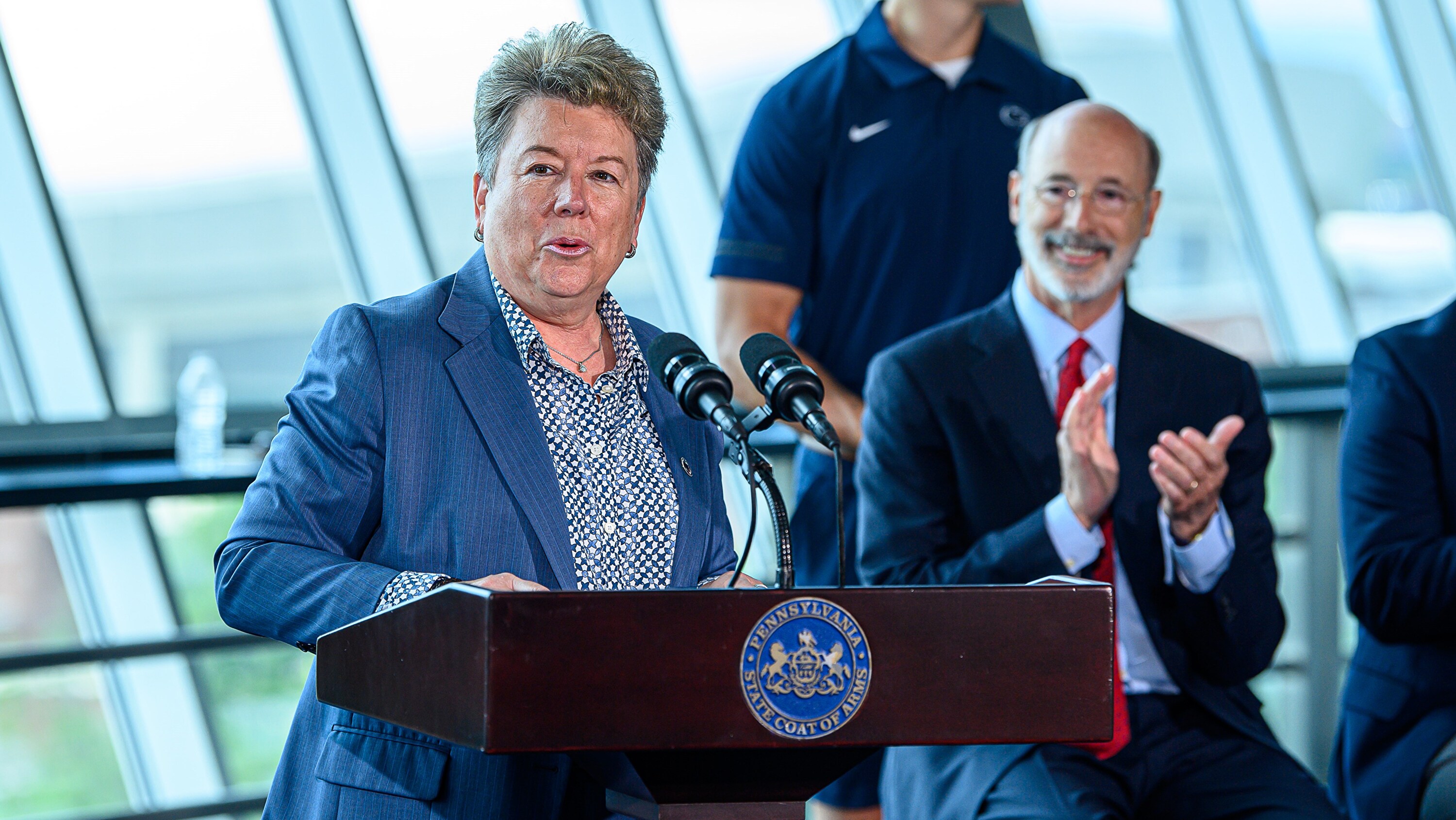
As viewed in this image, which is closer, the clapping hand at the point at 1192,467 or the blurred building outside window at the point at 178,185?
the clapping hand at the point at 1192,467

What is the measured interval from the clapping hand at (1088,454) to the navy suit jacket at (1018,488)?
0.07 metres

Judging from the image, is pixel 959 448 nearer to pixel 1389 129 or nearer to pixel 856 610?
pixel 856 610

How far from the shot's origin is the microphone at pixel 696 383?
130cm

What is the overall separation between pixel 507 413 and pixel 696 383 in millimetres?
304

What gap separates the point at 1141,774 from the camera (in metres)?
2.10

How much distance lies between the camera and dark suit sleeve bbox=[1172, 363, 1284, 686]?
2.12 m

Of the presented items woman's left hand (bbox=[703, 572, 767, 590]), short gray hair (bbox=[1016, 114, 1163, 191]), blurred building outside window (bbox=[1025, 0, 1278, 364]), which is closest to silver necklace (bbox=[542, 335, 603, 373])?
woman's left hand (bbox=[703, 572, 767, 590])

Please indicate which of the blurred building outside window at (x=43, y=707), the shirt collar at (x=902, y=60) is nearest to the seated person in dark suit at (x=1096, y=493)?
the shirt collar at (x=902, y=60)

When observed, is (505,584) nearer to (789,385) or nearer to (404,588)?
(404,588)

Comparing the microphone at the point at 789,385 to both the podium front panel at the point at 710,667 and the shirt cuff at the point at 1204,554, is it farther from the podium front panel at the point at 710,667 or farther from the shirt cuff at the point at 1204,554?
the shirt cuff at the point at 1204,554

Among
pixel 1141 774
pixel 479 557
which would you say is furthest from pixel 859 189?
pixel 479 557

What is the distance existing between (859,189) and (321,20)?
2480 mm

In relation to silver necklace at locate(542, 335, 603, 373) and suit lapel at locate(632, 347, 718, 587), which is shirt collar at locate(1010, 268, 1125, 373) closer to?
suit lapel at locate(632, 347, 718, 587)

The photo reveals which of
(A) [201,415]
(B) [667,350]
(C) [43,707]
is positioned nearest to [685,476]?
(B) [667,350]
